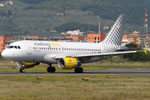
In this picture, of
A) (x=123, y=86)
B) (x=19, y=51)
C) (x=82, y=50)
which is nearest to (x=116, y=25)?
(x=82, y=50)

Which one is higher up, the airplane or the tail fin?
the tail fin

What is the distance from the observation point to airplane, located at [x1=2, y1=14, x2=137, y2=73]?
61.4 m

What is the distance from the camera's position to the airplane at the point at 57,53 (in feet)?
201

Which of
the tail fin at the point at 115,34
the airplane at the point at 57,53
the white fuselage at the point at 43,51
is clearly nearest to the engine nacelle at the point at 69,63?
the airplane at the point at 57,53

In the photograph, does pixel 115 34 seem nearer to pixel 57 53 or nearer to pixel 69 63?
pixel 57 53

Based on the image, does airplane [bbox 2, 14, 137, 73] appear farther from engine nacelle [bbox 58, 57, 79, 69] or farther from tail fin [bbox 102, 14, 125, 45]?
tail fin [bbox 102, 14, 125, 45]

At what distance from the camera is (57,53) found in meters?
64.8

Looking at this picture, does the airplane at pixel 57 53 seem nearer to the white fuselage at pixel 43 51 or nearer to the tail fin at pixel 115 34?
the white fuselage at pixel 43 51

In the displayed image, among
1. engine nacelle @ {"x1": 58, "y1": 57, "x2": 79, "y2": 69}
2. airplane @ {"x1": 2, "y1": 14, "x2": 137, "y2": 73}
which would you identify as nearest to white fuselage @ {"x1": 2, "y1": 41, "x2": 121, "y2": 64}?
airplane @ {"x1": 2, "y1": 14, "x2": 137, "y2": 73}

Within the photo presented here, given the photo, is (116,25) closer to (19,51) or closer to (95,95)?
(19,51)

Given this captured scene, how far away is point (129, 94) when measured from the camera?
3419 centimetres

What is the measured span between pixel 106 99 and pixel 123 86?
31.8 ft

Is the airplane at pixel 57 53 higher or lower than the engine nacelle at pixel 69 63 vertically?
higher

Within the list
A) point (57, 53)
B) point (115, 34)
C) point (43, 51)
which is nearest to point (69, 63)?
point (57, 53)
